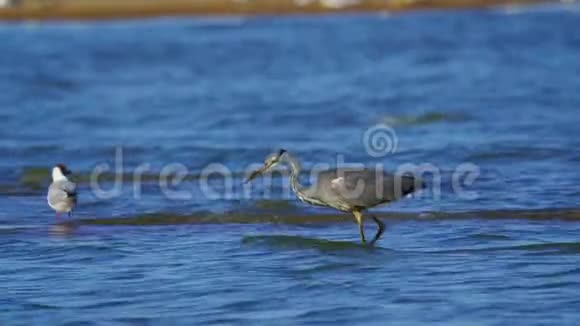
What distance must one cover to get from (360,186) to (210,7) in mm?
34354

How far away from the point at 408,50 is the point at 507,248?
819 inches

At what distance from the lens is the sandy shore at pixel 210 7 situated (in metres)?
43.5

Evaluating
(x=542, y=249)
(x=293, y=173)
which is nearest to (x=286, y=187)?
(x=293, y=173)

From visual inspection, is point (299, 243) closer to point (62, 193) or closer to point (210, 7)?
point (62, 193)

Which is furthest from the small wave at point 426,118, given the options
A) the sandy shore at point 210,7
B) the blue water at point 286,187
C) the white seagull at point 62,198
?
the sandy shore at point 210,7

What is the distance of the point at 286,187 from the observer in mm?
14188

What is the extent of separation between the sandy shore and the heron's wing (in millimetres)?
32435

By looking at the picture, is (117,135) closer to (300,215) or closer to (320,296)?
(300,215)

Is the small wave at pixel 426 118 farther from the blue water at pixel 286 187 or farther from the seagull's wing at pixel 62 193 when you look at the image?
the seagull's wing at pixel 62 193

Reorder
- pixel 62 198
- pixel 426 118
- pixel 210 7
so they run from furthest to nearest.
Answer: pixel 210 7
pixel 426 118
pixel 62 198

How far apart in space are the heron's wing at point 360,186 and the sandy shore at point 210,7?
32.4m

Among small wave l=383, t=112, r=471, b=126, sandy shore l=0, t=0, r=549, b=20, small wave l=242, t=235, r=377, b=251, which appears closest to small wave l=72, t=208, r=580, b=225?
small wave l=242, t=235, r=377, b=251

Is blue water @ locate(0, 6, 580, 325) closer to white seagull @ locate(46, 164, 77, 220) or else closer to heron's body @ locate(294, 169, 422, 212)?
white seagull @ locate(46, 164, 77, 220)

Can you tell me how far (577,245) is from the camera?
10.5 meters
